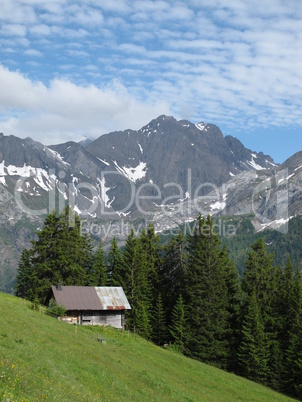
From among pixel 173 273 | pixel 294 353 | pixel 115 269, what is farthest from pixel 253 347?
pixel 115 269

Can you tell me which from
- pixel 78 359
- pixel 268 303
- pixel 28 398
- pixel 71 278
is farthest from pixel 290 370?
pixel 28 398

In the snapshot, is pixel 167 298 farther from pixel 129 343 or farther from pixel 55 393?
pixel 55 393

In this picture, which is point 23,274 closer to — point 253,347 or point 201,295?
point 201,295

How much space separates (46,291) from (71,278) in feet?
16.7

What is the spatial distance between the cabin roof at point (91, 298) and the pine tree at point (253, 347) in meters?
16.0

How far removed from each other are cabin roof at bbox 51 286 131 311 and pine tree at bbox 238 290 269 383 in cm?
1604

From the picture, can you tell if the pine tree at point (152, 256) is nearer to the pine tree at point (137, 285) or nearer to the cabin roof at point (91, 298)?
the pine tree at point (137, 285)

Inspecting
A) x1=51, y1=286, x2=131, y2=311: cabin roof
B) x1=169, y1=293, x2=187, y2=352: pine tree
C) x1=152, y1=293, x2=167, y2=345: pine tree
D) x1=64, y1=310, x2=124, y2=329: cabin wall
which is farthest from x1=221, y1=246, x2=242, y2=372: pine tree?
x1=64, y1=310, x2=124, y2=329: cabin wall

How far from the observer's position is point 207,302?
203ft

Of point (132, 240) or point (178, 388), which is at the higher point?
point (132, 240)

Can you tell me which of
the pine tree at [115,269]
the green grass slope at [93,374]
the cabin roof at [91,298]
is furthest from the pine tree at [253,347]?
the pine tree at [115,269]

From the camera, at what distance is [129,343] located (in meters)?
47.6

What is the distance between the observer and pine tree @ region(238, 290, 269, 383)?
57.2 metres

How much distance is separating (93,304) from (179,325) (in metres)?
12.3
